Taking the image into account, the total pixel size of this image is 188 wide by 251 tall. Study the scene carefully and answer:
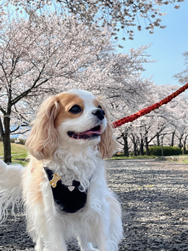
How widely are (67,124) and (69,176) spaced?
446 mm

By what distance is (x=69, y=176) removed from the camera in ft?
6.85

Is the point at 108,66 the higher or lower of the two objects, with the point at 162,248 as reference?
higher

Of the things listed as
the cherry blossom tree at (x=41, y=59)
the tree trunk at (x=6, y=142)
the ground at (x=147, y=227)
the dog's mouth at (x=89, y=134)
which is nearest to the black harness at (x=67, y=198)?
the dog's mouth at (x=89, y=134)

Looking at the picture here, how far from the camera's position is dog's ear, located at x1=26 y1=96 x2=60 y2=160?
2031mm

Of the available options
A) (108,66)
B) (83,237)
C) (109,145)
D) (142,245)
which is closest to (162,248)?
(142,245)

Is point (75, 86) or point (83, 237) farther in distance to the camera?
point (75, 86)

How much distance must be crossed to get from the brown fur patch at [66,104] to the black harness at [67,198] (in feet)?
1.53

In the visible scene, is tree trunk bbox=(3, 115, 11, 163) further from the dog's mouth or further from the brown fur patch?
the dog's mouth

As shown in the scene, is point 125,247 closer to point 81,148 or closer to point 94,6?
point 81,148

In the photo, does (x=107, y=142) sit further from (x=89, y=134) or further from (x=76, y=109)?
(x=76, y=109)

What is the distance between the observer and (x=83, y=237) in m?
2.31

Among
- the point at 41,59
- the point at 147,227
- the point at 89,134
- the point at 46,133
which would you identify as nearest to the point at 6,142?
the point at 41,59

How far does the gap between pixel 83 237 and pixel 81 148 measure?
0.87 meters

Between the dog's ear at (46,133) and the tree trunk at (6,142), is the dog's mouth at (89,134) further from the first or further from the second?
the tree trunk at (6,142)
